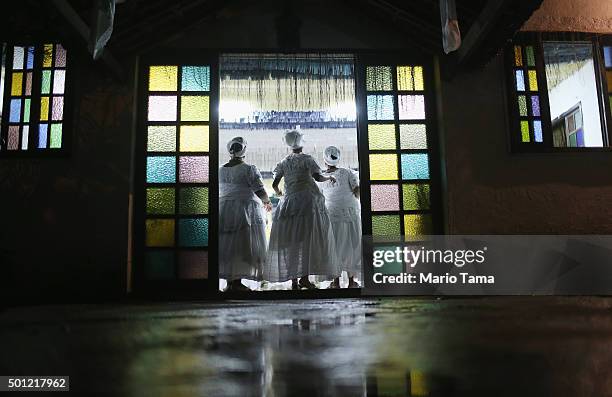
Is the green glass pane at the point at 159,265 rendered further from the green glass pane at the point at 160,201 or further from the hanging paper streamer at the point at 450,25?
the hanging paper streamer at the point at 450,25

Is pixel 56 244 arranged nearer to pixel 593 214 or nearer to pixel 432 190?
pixel 432 190

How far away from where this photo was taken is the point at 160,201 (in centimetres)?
538

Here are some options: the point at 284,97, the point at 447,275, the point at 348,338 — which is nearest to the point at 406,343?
the point at 348,338

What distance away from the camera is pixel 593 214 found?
17.8 feet

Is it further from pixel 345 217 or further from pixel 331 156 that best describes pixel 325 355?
pixel 331 156

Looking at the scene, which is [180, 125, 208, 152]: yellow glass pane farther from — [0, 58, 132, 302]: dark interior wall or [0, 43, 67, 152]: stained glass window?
[0, 43, 67, 152]: stained glass window

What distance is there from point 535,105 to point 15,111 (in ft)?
18.6

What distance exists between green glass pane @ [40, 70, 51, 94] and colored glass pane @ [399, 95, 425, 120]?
387cm

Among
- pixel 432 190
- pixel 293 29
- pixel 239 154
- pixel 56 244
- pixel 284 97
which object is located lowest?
pixel 56 244

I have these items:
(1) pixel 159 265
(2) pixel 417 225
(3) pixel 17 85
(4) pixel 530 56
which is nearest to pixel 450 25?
(4) pixel 530 56

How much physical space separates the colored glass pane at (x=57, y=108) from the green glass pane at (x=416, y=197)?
12.5 feet

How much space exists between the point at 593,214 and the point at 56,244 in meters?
5.69

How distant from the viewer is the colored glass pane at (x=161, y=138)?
17.9ft

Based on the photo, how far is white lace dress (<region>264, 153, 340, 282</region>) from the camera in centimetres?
565
